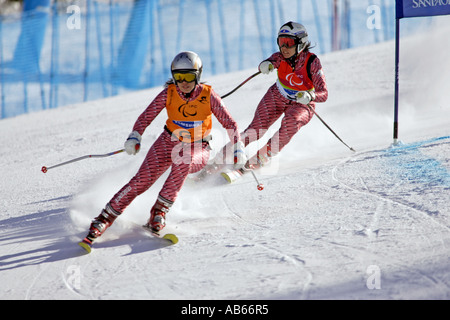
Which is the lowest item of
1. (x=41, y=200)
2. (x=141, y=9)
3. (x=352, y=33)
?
(x=41, y=200)

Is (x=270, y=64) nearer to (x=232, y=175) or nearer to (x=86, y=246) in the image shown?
(x=232, y=175)

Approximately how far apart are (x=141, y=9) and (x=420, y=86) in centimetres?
600

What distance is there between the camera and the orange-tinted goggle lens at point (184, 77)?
14.3ft

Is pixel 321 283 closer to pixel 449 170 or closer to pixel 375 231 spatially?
pixel 375 231

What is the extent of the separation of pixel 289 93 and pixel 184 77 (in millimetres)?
1980

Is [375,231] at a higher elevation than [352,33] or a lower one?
lower

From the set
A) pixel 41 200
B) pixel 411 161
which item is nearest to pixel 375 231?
pixel 411 161

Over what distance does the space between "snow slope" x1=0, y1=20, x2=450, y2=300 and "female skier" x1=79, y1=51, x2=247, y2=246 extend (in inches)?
10.0

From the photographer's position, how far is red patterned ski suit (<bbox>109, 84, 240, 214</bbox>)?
436cm

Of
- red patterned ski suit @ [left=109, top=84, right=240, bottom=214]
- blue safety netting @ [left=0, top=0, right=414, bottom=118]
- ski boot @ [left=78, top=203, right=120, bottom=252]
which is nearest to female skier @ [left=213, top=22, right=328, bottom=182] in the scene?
red patterned ski suit @ [left=109, top=84, right=240, bottom=214]

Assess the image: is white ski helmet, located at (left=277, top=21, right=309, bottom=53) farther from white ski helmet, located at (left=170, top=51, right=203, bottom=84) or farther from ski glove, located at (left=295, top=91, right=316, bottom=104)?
white ski helmet, located at (left=170, top=51, right=203, bottom=84)

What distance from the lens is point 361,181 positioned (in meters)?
5.22

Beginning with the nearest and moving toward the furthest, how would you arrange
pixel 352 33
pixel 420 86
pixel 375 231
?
pixel 375 231 → pixel 420 86 → pixel 352 33

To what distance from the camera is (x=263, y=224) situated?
444cm
